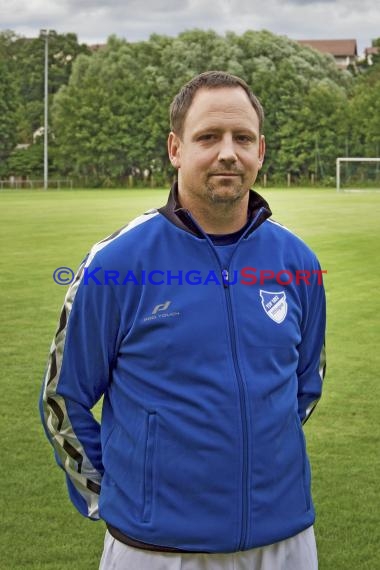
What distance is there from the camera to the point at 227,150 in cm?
245

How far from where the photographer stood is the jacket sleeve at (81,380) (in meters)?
2.48

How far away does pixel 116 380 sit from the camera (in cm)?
249

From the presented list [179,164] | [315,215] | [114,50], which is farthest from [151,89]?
[179,164]

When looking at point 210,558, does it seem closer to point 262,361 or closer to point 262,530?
point 262,530

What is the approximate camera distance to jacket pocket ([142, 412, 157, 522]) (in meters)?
2.38

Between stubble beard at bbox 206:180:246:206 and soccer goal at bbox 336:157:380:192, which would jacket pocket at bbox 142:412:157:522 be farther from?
soccer goal at bbox 336:157:380:192

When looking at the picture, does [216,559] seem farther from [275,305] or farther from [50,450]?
[50,450]

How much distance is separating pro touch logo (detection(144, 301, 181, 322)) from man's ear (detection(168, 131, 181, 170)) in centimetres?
40

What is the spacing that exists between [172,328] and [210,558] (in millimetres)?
554

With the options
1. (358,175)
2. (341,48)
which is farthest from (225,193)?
(341,48)

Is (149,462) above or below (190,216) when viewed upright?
below

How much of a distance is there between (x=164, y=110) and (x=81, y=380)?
6414 cm

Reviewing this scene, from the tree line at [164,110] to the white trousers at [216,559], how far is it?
193 ft

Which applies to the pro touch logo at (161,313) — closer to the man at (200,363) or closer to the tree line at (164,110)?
the man at (200,363)
